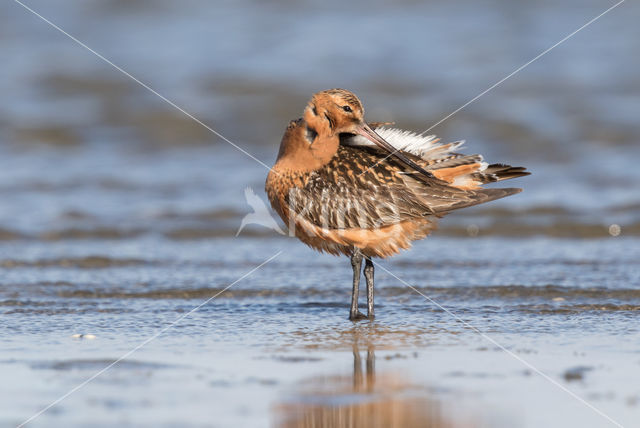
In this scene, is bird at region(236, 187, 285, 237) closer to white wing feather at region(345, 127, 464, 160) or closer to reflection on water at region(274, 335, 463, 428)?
Answer: white wing feather at region(345, 127, 464, 160)

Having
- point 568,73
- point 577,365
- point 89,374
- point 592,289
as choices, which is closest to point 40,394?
point 89,374

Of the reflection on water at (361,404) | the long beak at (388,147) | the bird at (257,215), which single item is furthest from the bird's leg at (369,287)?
the bird at (257,215)

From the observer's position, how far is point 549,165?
32.8 feet

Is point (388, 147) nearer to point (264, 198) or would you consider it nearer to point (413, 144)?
point (413, 144)

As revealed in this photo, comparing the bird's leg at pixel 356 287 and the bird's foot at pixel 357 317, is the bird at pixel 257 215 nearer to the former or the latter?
the bird's leg at pixel 356 287

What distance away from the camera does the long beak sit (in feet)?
18.3

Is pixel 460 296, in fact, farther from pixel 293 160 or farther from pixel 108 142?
pixel 108 142

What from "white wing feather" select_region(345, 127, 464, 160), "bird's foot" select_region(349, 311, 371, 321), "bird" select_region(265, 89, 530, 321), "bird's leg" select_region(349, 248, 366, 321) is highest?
"white wing feather" select_region(345, 127, 464, 160)

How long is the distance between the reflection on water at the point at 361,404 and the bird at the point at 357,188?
4.30 feet

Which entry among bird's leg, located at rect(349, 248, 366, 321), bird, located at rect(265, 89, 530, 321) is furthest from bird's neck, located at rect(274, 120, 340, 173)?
bird's leg, located at rect(349, 248, 366, 321)

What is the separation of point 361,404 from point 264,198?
5.22 meters

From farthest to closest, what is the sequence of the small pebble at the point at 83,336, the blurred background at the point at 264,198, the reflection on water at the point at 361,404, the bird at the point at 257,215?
the bird at the point at 257,215 < the small pebble at the point at 83,336 < the blurred background at the point at 264,198 < the reflection on water at the point at 361,404

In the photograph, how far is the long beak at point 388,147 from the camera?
5.57m

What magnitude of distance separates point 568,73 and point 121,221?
23.7ft
